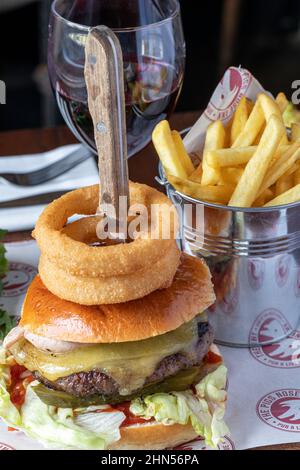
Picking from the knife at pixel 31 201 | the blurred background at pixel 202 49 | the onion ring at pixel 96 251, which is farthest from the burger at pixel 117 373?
the blurred background at pixel 202 49

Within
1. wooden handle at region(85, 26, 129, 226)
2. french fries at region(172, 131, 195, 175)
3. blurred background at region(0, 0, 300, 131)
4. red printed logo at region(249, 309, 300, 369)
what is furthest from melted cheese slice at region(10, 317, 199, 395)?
blurred background at region(0, 0, 300, 131)

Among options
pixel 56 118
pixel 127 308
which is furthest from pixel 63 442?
pixel 56 118

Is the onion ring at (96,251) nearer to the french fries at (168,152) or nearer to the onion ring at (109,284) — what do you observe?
the onion ring at (109,284)

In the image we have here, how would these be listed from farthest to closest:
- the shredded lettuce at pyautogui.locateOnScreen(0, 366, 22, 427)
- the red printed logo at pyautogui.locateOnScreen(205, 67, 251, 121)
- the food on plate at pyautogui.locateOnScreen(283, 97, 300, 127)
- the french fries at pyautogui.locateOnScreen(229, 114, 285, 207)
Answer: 1. the food on plate at pyautogui.locateOnScreen(283, 97, 300, 127)
2. the red printed logo at pyautogui.locateOnScreen(205, 67, 251, 121)
3. the french fries at pyautogui.locateOnScreen(229, 114, 285, 207)
4. the shredded lettuce at pyautogui.locateOnScreen(0, 366, 22, 427)

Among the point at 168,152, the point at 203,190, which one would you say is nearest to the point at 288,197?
the point at 203,190

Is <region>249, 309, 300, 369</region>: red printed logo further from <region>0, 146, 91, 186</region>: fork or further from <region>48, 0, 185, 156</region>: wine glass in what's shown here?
<region>0, 146, 91, 186</region>: fork

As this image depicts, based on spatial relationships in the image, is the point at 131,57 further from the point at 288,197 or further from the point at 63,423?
the point at 63,423
